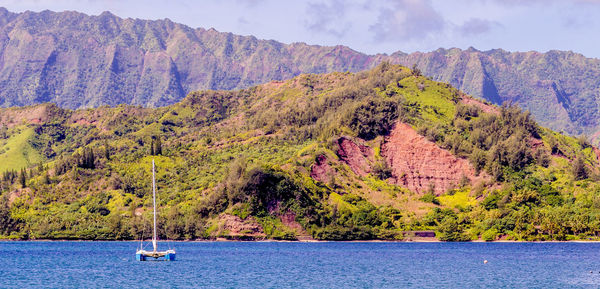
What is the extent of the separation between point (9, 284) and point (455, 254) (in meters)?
84.6

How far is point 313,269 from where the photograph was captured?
117 metres

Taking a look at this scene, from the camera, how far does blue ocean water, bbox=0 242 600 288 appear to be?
98.0 metres

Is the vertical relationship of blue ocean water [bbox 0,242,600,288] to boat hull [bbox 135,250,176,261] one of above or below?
below

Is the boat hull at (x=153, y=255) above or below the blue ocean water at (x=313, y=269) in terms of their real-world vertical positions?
above

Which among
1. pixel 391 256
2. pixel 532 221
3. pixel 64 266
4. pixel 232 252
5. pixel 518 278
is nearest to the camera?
pixel 518 278

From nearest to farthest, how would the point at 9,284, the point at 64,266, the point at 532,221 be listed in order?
the point at 9,284 < the point at 64,266 < the point at 532,221

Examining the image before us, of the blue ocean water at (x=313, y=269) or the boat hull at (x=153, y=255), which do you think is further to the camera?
the boat hull at (x=153, y=255)

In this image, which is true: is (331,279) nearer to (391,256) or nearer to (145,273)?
(145,273)

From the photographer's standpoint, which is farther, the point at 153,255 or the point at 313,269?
the point at 153,255

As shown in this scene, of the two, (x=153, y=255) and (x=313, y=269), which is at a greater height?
(x=153, y=255)

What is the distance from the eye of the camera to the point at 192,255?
15025 cm

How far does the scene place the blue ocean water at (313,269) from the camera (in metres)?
98.0

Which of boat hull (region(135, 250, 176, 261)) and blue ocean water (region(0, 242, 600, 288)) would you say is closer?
blue ocean water (region(0, 242, 600, 288))

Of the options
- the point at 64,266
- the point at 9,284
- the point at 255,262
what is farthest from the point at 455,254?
the point at 9,284
